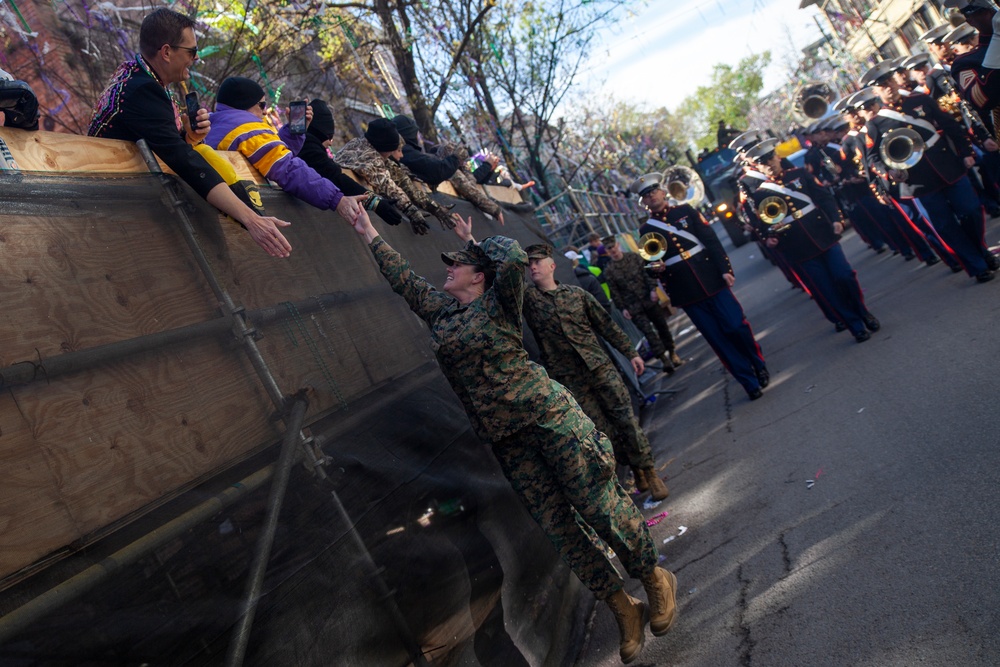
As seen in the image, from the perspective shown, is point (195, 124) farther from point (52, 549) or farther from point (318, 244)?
point (52, 549)

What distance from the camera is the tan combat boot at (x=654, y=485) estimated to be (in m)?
6.57

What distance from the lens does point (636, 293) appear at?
12.6 m

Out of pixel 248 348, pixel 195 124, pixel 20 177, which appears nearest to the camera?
pixel 20 177

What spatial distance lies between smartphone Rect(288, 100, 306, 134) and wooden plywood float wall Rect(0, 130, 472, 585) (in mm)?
1277

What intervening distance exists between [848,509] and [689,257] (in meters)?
4.44

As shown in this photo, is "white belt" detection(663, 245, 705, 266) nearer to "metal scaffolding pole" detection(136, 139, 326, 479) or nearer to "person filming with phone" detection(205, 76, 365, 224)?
"person filming with phone" detection(205, 76, 365, 224)

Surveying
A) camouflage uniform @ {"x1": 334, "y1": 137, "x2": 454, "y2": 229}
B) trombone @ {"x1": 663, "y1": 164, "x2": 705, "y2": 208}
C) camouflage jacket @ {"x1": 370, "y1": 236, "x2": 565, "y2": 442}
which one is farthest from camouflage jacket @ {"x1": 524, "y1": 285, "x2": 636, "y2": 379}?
trombone @ {"x1": 663, "y1": 164, "x2": 705, "y2": 208}

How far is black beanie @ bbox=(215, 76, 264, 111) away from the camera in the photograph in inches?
191

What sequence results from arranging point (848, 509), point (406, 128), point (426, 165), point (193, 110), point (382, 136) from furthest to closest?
point (406, 128), point (426, 165), point (382, 136), point (848, 509), point (193, 110)

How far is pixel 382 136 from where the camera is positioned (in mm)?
6551

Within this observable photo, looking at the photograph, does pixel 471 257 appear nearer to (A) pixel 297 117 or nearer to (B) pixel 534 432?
(B) pixel 534 432

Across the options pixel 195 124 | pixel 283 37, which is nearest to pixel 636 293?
pixel 283 37

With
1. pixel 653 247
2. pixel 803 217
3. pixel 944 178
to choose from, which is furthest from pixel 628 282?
pixel 944 178

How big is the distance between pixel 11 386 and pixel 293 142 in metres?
3.24
